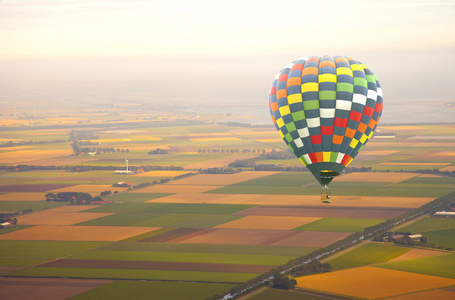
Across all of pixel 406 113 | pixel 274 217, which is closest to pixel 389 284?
pixel 274 217

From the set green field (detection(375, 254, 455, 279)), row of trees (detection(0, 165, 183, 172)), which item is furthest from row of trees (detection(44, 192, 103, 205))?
green field (detection(375, 254, 455, 279))

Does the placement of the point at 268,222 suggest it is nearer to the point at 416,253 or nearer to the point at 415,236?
the point at 415,236

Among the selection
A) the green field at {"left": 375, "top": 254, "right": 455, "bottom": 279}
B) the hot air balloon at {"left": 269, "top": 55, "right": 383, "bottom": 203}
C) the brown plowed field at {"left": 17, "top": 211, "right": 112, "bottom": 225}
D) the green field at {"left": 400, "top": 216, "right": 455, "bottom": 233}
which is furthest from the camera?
the brown plowed field at {"left": 17, "top": 211, "right": 112, "bottom": 225}

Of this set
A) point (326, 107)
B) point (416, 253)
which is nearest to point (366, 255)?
point (416, 253)

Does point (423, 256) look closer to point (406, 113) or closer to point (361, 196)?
point (361, 196)

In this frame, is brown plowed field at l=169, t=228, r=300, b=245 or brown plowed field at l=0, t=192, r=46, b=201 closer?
brown plowed field at l=169, t=228, r=300, b=245

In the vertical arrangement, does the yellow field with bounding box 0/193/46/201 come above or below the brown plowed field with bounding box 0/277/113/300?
above

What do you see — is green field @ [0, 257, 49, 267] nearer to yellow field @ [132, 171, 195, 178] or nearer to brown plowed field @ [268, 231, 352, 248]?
brown plowed field @ [268, 231, 352, 248]

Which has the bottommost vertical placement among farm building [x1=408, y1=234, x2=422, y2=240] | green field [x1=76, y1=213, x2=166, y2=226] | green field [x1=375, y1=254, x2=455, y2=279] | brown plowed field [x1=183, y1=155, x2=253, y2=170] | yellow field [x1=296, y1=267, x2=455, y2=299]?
yellow field [x1=296, y1=267, x2=455, y2=299]
